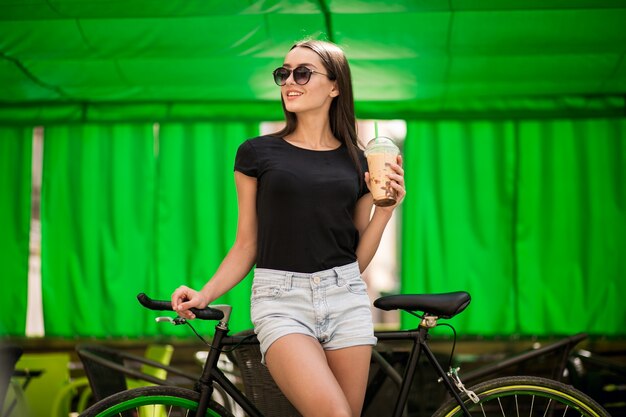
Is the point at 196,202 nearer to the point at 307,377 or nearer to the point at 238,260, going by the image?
the point at 238,260

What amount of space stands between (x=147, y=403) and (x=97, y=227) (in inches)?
153

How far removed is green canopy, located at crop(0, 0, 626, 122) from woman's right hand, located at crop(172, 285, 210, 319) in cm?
190

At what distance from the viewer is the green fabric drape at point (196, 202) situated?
639cm

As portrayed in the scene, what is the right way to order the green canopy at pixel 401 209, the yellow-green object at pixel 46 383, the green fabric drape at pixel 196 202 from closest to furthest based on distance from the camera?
the yellow-green object at pixel 46 383 → the green canopy at pixel 401 209 → the green fabric drape at pixel 196 202

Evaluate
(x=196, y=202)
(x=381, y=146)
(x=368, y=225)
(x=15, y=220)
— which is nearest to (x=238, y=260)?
(x=368, y=225)

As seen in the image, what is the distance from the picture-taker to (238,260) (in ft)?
9.13

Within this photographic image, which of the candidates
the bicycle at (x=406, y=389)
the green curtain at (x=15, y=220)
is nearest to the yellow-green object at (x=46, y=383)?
the green curtain at (x=15, y=220)

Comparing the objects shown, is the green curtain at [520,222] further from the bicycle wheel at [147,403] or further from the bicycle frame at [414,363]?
the bicycle wheel at [147,403]

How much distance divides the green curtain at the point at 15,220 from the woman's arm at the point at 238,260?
4135 millimetres

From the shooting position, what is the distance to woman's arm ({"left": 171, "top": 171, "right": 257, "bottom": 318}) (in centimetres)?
268

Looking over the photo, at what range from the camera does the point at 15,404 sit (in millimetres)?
4891

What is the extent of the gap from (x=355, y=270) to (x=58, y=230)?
4269 millimetres

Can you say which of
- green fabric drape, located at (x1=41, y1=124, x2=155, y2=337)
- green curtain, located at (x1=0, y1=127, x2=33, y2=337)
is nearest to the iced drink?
green fabric drape, located at (x1=41, y1=124, x2=155, y2=337)

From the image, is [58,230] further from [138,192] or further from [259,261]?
[259,261]
